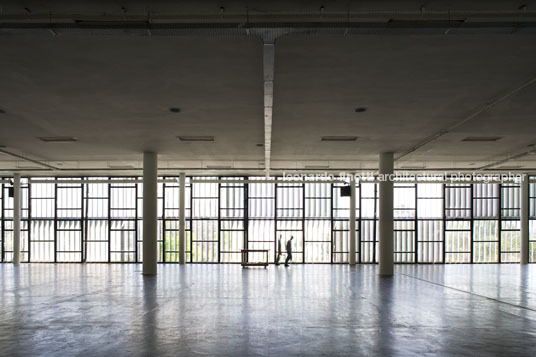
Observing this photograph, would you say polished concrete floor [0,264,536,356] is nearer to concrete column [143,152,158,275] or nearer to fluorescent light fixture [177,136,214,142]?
concrete column [143,152,158,275]

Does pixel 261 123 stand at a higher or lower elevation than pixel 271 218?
higher

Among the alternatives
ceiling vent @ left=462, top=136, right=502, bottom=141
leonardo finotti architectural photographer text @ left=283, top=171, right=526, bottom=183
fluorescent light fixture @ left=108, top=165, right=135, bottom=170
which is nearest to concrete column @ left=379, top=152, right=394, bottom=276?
ceiling vent @ left=462, top=136, right=502, bottom=141

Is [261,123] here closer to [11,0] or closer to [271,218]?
[11,0]

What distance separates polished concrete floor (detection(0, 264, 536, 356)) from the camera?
8695 millimetres

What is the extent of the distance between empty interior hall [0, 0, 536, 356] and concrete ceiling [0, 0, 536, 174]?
0.08 meters

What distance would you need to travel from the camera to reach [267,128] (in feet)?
55.9

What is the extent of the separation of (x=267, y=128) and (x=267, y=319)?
25.7 feet

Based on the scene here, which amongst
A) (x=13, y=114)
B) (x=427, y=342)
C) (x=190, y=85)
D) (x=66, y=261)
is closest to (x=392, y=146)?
(x=190, y=85)

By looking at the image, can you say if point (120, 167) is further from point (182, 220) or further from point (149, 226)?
point (149, 226)

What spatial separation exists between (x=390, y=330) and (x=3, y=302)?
12.1m

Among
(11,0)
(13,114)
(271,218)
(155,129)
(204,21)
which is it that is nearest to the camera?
(11,0)

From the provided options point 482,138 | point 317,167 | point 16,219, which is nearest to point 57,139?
point 16,219

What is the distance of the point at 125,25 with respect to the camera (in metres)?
8.39

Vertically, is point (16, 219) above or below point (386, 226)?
below
